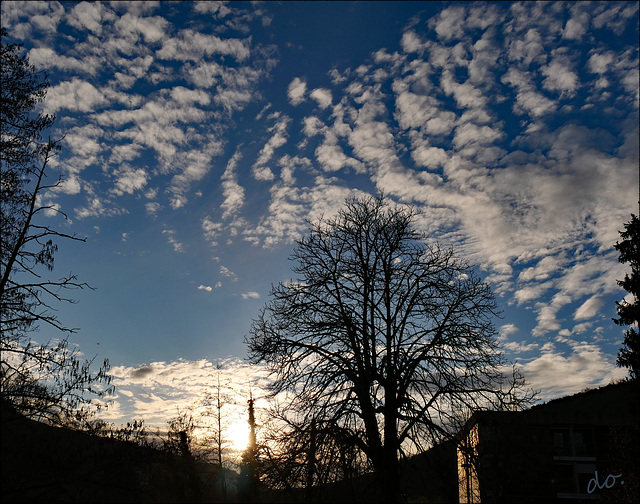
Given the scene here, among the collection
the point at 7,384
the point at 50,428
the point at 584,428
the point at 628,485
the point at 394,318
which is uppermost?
the point at 394,318

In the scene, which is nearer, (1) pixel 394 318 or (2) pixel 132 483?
(2) pixel 132 483

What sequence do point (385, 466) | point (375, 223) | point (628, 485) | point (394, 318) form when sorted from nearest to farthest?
point (385, 466) < point (394, 318) < point (375, 223) < point (628, 485)

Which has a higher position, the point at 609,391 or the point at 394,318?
the point at 394,318

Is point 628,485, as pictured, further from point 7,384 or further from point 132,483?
point 7,384

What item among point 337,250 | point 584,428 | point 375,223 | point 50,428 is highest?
point 375,223

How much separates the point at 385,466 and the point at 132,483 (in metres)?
6.73

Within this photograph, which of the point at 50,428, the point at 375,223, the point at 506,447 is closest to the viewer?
the point at 50,428

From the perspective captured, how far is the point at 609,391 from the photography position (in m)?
27.1

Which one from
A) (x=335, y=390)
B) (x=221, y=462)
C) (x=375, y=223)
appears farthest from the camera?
(x=221, y=462)

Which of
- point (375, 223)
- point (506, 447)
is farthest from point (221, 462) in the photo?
point (375, 223)

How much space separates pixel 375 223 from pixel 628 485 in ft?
60.4

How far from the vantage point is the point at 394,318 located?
589 inches

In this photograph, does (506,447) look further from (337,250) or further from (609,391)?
(609,391)

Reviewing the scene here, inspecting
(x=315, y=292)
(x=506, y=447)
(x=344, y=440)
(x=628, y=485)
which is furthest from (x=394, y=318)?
(x=628, y=485)
